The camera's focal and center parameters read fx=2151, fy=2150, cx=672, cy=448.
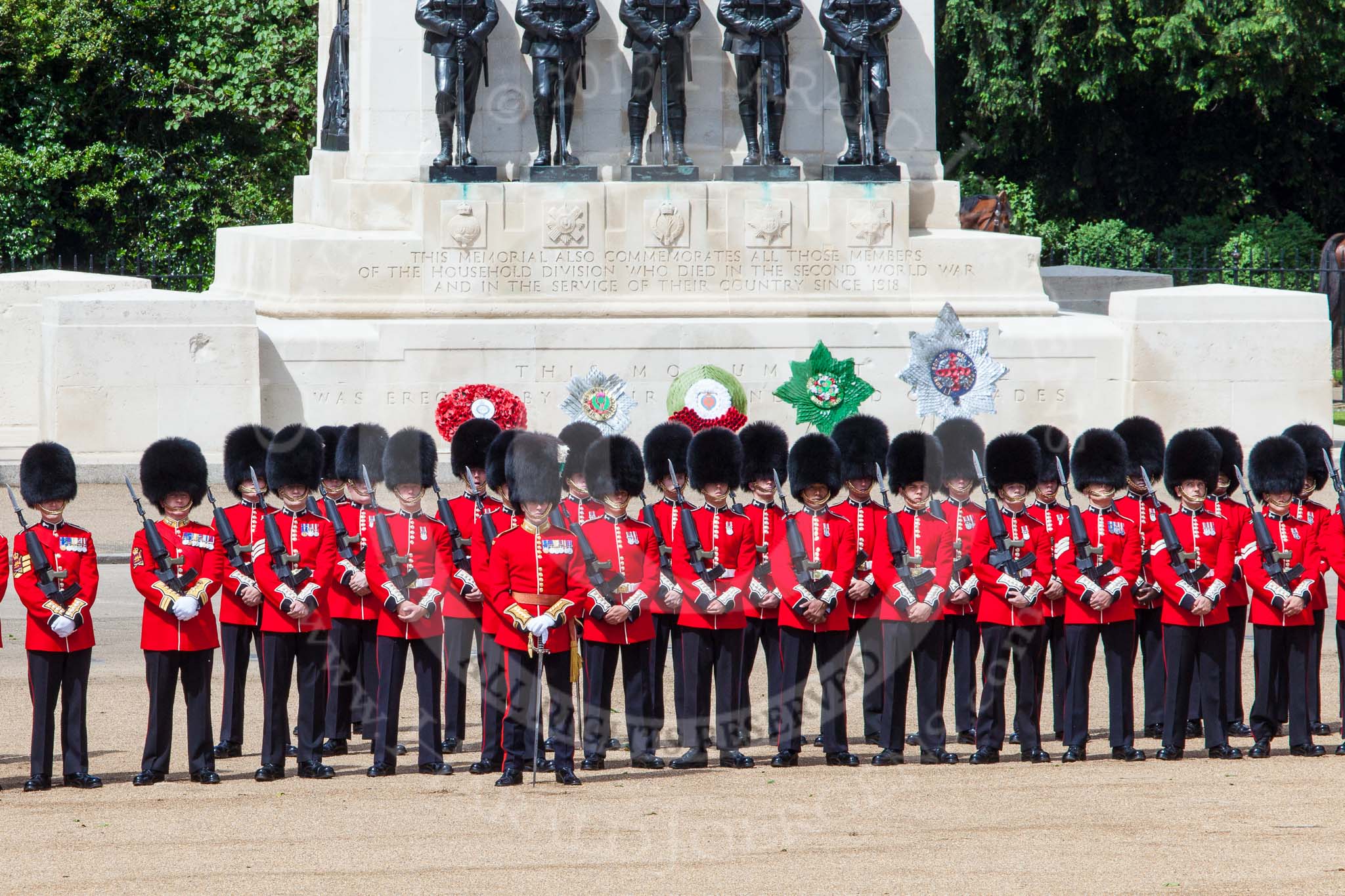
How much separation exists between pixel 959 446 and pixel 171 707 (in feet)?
11.8

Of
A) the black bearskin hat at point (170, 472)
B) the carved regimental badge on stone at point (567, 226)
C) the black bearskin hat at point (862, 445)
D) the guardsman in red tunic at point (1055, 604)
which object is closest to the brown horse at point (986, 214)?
the carved regimental badge on stone at point (567, 226)

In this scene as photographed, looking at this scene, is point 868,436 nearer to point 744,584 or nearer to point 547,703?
point 744,584

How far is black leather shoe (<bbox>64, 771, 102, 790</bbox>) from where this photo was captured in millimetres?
8320

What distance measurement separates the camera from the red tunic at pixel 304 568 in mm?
8711

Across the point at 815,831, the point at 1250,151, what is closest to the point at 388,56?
the point at 815,831

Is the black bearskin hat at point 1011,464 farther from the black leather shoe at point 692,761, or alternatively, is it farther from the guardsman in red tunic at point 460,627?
the guardsman in red tunic at point 460,627

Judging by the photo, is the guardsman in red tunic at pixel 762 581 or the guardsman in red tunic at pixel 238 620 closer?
the guardsman in red tunic at pixel 238 620

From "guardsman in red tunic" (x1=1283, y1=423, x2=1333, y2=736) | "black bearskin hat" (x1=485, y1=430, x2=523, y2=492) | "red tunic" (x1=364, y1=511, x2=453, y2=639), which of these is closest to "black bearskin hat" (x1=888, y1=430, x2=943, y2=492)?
"guardsman in red tunic" (x1=1283, y1=423, x2=1333, y2=736)

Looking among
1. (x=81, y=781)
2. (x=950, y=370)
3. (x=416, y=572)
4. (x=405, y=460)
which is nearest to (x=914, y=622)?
(x=416, y=572)

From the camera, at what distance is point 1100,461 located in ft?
30.9

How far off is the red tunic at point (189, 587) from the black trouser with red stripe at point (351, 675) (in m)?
0.53

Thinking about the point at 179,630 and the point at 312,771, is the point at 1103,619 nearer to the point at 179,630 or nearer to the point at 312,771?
the point at 312,771

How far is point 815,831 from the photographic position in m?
7.53

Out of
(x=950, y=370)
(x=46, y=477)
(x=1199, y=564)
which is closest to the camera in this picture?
(x=46, y=477)
